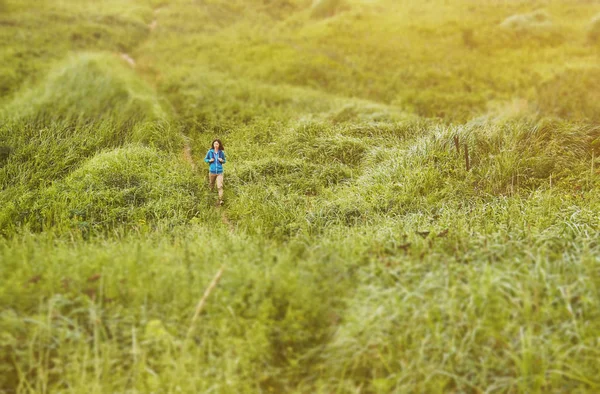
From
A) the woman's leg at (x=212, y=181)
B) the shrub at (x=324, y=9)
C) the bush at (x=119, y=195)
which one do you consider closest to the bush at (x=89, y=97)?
the bush at (x=119, y=195)

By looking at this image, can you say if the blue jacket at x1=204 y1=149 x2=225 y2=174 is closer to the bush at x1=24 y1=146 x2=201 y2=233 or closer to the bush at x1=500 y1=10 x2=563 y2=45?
the bush at x1=24 y1=146 x2=201 y2=233

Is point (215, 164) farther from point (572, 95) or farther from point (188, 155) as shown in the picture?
point (572, 95)

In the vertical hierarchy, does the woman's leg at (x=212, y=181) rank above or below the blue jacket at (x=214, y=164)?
below

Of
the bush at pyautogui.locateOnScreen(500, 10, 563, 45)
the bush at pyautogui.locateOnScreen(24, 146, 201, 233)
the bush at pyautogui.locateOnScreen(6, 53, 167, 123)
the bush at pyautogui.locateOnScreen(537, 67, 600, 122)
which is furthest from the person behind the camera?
the bush at pyautogui.locateOnScreen(500, 10, 563, 45)

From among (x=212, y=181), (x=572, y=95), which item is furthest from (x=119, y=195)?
(x=572, y=95)

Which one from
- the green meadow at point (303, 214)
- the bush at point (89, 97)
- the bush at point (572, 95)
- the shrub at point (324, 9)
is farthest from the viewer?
the shrub at point (324, 9)

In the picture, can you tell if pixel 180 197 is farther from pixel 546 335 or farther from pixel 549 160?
pixel 549 160

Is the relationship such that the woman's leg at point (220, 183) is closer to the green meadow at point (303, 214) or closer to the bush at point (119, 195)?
the green meadow at point (303, 214)

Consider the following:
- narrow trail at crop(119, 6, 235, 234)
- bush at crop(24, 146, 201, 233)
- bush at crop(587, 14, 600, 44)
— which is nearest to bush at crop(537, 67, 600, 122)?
bush at crop(587, 14, 600, 44)
